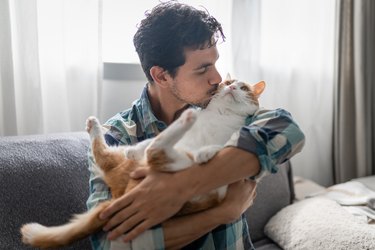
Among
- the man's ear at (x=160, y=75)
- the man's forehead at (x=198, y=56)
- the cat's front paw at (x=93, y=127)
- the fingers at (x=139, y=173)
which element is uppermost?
the man's forehead at (x=198, y=56)

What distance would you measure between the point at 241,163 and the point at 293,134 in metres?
0.14

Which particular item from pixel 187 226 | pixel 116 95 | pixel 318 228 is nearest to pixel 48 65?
pixel 116 95

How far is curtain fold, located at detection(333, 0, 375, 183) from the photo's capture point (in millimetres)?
1810

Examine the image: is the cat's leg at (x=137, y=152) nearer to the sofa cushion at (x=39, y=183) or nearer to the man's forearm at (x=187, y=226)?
the man's forearm at (x=187, y=226)

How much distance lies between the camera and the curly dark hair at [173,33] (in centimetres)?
96

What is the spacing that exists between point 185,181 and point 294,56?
1260 mm

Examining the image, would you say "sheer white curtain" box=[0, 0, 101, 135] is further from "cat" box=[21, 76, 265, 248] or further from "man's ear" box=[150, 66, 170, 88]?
"cat" box=[21, 76, 265, 248]

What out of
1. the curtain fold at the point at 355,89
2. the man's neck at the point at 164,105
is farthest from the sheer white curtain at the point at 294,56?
the man's neck at the point at 164,105

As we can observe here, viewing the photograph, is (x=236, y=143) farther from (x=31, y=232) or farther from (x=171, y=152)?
(x=31, y=232)

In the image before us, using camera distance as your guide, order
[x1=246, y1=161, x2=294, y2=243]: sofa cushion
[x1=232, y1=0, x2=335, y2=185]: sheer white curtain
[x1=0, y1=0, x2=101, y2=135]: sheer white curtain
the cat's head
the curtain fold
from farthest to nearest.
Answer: the curtain fold
[x1=232, y1=0, x2=335, y2=185]: sheer white curtain
[x1=246, y1=161, x2=294, y2=243]: sofa cushion
[x1=0, y1=0, x2=101, y2=135]: sheer white curtain
the cat's head

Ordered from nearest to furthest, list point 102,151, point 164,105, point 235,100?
1. point 102,151
2. point 235,100
3. point 164,105

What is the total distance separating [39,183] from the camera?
0.99m

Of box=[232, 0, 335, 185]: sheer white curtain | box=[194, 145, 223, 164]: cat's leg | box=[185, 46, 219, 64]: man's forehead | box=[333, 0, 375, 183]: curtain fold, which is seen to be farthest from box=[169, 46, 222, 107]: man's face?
box=[333, 0, 375, 183]: curtain fold

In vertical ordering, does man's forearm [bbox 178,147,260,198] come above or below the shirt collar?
below
